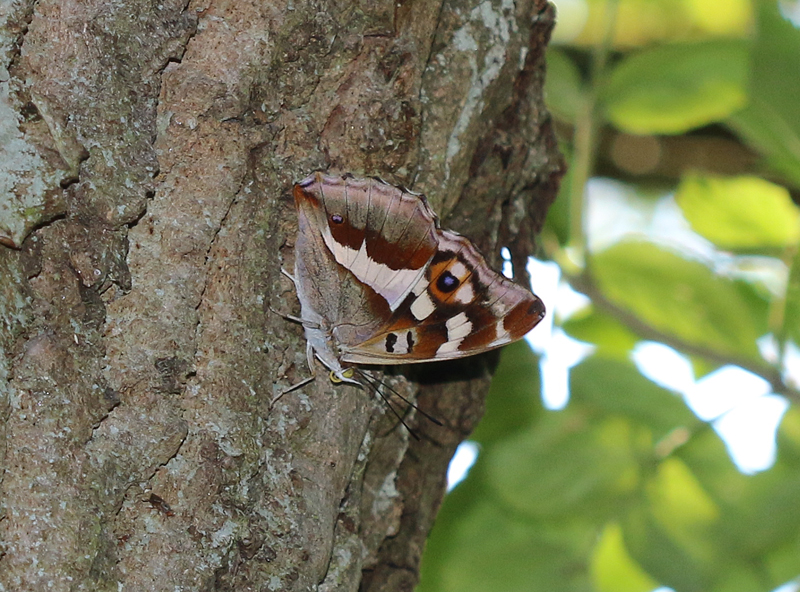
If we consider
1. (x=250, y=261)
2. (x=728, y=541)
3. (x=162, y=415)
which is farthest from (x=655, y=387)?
(x=162, y=415)

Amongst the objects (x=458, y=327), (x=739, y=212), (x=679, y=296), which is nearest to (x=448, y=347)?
(x=458, y=327)

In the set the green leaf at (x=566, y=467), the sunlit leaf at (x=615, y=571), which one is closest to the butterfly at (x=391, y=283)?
the green leaf at (x=566, y=467)

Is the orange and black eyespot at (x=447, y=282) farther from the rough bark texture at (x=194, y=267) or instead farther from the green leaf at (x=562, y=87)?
the green leaf at (x=562, y=87)

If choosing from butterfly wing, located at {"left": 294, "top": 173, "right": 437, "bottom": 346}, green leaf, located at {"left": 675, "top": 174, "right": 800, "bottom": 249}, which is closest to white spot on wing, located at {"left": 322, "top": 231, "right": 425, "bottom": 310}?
butterfly wing, located at {"left": 294, "top": 173, "right": 437, "bottom": 346}

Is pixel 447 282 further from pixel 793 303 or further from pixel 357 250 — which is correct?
pixel 793 303

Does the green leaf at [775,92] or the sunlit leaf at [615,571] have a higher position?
the green leaf at [775,92]
